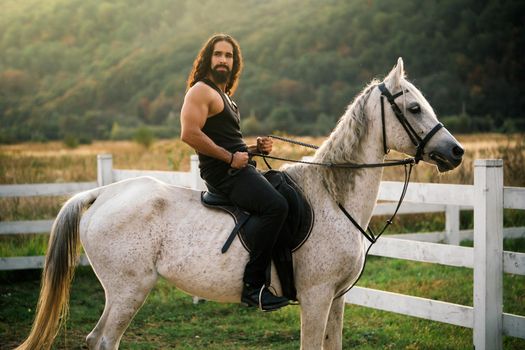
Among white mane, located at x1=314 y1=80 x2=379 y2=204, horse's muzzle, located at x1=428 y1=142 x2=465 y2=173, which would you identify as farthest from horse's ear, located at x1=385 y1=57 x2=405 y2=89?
horse's muzzle, located at x1=428 y1=142 x2=465 y2=173

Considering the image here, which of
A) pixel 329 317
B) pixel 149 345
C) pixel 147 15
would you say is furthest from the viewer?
pixel 147 15

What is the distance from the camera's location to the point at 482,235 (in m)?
5.04

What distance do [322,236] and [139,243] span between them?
130 centimetres

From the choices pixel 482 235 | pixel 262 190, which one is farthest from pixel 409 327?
pixel 262 190

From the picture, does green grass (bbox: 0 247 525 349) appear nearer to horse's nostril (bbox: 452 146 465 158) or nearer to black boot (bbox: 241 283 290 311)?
black boot (bbox: 241 283 290 311)

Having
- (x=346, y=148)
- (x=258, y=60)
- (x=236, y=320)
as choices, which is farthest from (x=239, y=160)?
(x=258, y=60)

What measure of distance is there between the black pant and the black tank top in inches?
3.1

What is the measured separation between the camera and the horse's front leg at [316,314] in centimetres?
405

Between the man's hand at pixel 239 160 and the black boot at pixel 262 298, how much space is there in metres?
0.85

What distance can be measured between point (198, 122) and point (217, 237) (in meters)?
0.83

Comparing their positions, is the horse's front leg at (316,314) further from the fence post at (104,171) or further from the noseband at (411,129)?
the fence post at (104,171)

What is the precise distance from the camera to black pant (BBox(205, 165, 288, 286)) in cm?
396

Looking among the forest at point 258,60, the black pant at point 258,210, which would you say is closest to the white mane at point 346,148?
the black pant at point 258,210

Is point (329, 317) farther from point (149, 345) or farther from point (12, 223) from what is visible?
point (12, 223)
